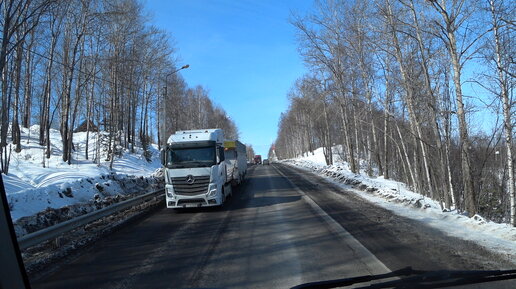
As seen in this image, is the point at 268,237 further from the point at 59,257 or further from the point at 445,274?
the point at 445,274

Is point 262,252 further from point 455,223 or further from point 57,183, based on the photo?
point 57,183

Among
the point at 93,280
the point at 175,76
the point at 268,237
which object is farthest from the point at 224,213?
the point at 175,76

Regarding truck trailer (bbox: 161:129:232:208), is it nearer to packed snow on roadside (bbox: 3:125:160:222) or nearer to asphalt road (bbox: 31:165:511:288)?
asphalt road (bbox: 31:165:511:288)

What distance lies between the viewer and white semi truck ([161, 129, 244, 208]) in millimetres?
13883


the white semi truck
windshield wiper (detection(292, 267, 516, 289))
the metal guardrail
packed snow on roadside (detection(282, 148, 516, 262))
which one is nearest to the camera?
windshield wiper (detection(292, 267, 516, 289))

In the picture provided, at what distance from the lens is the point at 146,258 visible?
730 centimetres

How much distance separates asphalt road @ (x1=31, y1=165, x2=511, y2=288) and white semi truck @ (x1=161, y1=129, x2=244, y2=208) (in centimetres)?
205

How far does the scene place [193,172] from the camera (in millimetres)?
14031

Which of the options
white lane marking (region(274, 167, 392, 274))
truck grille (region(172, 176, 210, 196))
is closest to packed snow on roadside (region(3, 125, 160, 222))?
truck grille (region(172, 176, 210, 196))

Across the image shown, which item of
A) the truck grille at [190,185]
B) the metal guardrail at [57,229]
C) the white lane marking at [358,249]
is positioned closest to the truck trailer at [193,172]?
the truck grille at [190,185]

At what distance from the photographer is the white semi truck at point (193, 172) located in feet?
45.5

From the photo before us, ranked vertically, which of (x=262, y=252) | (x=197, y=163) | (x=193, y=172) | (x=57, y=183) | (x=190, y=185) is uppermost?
(x=197, y=163)

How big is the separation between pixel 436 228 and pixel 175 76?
49.1 meters

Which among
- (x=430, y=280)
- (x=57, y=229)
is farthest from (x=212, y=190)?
(x=430, y=280)
